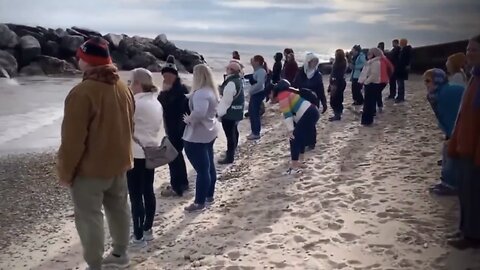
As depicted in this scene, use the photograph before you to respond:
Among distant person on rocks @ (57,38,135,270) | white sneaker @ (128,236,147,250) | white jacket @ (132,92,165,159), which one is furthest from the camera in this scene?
white sneaker @ (128,236,147,250)

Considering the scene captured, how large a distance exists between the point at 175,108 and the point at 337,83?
4396mm

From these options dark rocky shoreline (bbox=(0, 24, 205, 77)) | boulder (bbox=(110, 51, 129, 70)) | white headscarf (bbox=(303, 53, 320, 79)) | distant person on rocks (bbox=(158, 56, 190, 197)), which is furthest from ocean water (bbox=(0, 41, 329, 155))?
boulder (bbox=(110, 51, 129, 70))

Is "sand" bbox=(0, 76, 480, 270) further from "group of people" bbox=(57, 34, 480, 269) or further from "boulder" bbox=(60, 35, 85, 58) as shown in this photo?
"boulder" bbox=(60, 35, 85, 58)

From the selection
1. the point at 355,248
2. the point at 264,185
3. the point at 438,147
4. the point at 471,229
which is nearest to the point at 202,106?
the point at 264,185

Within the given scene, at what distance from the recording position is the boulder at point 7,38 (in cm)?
2564

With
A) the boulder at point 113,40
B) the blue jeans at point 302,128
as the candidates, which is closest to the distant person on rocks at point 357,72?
the blue jeans at point 302,128

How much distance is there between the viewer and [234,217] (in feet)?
16.1

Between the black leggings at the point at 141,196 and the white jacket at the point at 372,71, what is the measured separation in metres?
4.77

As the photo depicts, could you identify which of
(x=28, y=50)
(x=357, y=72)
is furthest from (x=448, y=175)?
(x=28, y=50)

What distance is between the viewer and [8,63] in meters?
23.6

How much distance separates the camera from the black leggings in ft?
13.9

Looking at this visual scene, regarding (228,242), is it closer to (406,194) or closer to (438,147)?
(406,194)

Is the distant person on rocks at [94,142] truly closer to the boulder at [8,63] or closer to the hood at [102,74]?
the hood at [102,74]

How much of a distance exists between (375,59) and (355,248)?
485 cm
